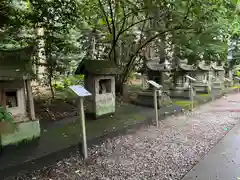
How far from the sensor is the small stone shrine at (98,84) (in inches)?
171

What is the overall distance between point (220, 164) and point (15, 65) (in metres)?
2.90

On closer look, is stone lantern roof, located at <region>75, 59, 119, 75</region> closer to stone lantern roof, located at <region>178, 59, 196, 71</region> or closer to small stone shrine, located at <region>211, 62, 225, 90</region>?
stone lantern roof, located at <region>178, 59, 196, 71</region>

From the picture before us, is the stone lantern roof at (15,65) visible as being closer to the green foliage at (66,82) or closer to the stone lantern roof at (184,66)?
the green foliage at (66,82)

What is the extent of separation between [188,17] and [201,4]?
0.44m

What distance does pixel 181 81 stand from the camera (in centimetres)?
745

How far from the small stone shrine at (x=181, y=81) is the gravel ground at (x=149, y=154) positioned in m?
2.25

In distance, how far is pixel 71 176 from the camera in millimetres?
2594

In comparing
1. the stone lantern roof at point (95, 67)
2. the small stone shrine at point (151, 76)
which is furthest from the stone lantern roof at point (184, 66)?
the stone lantern roof at point (95, 67)

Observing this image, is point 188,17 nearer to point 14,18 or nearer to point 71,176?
point 14,18

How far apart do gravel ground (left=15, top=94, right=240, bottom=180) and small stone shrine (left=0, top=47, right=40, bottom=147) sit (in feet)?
2.11

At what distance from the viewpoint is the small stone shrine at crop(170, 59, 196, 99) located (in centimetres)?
715

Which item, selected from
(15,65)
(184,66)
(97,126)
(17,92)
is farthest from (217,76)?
(15,65)

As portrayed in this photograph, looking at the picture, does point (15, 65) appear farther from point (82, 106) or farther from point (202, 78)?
point (202, 78)

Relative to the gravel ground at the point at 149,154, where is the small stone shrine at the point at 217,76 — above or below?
above
